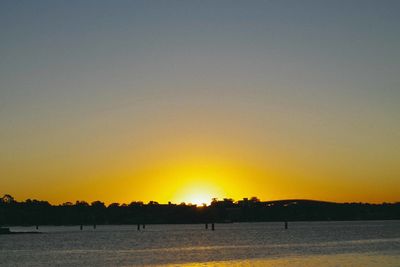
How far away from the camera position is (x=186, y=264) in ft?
252

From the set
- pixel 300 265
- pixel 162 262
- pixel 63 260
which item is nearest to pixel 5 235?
pixel 63 260

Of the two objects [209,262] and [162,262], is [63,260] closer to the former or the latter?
[162,262]

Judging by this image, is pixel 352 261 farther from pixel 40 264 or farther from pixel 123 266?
pixel 40 264

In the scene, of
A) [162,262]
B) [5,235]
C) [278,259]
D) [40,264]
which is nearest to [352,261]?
[278,259]

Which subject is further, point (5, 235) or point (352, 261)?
point (5, 235)

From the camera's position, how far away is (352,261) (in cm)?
7344

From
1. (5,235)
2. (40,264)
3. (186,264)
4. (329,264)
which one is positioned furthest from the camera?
(5,235)

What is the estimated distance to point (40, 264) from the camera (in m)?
81.8

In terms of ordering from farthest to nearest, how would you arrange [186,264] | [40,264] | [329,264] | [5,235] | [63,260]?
[5,235] < [63,260] < [40,264] < [186,264] < [329,264]

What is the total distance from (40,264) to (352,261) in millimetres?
38962

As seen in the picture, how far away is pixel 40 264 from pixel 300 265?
109ft

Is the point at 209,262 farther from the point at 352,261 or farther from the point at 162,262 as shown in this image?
the point at 352,261

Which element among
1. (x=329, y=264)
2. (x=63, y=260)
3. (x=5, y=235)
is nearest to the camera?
(x=329, y=264)

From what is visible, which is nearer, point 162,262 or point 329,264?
point 329,264
